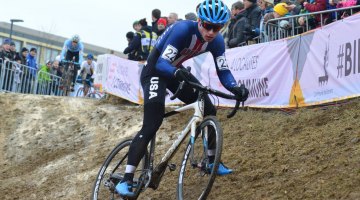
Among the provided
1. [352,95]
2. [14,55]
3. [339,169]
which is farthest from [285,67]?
[14,55]

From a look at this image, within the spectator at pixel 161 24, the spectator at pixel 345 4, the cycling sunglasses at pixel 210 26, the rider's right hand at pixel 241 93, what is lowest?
the rider's right hand at pixel 241 93

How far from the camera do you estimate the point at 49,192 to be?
995 centimetres

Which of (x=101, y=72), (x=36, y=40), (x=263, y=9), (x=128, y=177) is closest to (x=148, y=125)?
(x=128, y=177)

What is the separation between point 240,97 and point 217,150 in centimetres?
75

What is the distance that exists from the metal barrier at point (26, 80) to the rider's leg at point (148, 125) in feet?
40.4

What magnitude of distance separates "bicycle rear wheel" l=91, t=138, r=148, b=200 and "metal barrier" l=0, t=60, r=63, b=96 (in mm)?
11318


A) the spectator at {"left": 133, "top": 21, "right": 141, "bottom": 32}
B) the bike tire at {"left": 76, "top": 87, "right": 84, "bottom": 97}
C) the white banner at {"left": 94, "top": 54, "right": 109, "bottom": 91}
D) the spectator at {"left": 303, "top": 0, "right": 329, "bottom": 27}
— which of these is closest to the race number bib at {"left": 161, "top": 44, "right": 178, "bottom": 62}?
the spectator at {"left": 303, "top": 0, "right": 329, "bottom": 27}

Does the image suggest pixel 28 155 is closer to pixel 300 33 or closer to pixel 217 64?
pixel 300 33

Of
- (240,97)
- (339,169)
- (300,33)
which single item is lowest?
(339,169)

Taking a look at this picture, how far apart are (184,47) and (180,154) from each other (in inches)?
136

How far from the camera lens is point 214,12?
6.41 metres

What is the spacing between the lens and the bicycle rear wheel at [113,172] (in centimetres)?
710

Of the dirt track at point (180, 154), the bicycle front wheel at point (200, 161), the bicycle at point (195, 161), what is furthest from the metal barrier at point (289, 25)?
the bicycle front wheel at point (200, 161)

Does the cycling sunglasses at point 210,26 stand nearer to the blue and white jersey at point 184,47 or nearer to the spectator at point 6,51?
the blue and white jersey at point 184,47
